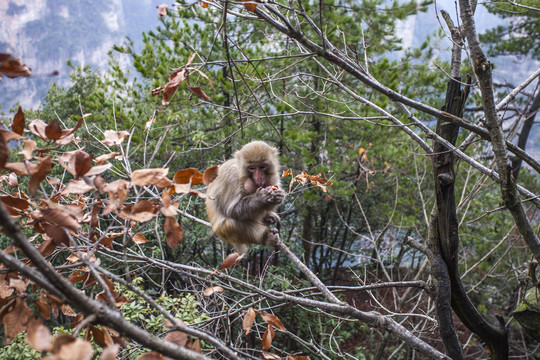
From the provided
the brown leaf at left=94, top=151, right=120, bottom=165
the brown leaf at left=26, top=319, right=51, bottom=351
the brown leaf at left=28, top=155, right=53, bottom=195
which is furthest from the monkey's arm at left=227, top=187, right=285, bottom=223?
the brown leaf at left=26, top=319, right=51, bottom=351

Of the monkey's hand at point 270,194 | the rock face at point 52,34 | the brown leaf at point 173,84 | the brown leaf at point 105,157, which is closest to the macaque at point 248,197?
the monkey's hand at point 270,194

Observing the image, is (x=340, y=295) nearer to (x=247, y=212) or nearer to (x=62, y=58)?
(x=247, y=212)

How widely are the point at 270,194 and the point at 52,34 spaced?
49.5 meters

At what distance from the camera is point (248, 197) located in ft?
13.1

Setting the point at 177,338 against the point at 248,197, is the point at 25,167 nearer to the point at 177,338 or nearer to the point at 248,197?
the point at 177,338

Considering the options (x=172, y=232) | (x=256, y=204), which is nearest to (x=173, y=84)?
(x=172, y=232)

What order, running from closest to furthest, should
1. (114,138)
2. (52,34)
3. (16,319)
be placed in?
(16,319) < (114,138) < (52,34)

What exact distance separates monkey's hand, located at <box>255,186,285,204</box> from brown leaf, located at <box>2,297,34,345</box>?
269 centimetres

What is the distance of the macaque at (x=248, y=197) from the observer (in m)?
3.83

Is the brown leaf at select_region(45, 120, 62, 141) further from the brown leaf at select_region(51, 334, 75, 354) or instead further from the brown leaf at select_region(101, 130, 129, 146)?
the brown leaf at select_region(51, 334, 75, 354)

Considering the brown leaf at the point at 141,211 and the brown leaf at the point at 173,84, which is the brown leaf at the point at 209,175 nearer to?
the brown leaf at the point at 141,211

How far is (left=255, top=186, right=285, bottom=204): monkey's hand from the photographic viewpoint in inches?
149

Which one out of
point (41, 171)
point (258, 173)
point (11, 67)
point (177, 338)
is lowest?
point (258, 173)

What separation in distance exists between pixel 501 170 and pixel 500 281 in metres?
8.26
